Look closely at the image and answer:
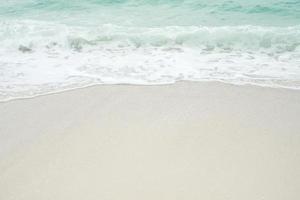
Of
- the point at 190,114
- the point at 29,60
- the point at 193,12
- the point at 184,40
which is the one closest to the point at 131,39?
the point at 184,40

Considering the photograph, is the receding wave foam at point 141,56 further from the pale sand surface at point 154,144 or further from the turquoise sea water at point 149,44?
the pale sand surface at point 154,144

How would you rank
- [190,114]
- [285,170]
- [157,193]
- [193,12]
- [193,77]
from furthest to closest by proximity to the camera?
[193,12] < [193,77] < [190,114] < [285,170] < [157,193]

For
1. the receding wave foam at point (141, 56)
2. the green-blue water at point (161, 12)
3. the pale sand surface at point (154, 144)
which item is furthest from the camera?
the green-blue water at point (161, 12)

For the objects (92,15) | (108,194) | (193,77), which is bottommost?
(108,194)

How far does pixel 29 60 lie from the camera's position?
605 cm

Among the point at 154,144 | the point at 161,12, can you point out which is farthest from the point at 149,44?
the point at 154,144

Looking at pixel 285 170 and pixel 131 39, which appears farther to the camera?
pixel 131 39

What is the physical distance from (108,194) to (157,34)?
433 cm

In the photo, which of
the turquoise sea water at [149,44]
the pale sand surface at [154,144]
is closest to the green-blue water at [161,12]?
the turquoise sea water at [149,44]

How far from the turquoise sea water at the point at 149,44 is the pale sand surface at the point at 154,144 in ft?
1.60

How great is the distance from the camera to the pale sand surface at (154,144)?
2957 millimetres

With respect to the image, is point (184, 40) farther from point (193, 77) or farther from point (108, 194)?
point (108, 194)

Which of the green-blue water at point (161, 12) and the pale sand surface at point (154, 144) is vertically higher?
the green-blue water at point (161, 12)

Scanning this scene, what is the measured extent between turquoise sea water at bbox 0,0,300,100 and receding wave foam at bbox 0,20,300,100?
13 mm
